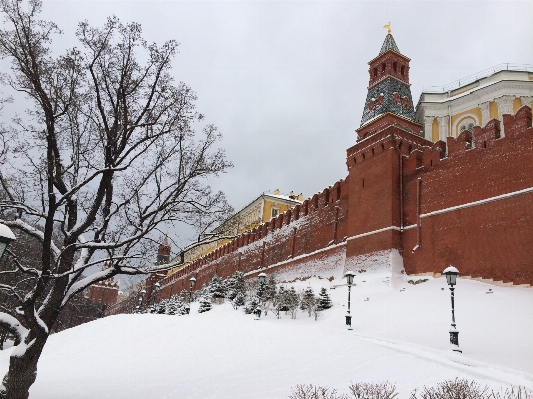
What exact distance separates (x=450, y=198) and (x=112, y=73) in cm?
1246

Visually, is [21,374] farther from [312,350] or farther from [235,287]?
[235,287]

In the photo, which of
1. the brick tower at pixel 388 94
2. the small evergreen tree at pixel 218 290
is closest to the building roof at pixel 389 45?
the brick tower at pixel 388 94

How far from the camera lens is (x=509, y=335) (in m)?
10.3

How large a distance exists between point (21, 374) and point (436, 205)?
14.3 m

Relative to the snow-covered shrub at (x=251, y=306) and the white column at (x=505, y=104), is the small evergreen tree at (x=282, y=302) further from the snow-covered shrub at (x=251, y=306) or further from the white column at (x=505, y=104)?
the white column at (x=505, y=104)

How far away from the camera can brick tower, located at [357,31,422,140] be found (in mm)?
Answer: 20656

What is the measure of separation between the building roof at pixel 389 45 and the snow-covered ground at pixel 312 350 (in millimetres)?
11887

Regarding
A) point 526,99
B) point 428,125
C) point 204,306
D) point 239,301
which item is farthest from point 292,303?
point 526,99

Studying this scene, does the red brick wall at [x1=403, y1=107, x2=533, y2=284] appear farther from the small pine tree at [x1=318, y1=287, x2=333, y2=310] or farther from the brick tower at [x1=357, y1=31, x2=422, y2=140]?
the brick tower at [x1=357, y1=31, x2=422, y2=140]

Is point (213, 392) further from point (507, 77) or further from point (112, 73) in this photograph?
point (507, 77)

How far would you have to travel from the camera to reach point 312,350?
1052 centimetres

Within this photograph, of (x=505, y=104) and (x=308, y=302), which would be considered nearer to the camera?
(x=308, y=302)

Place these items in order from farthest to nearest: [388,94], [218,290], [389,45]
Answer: [218,290], [389,45], [388,94]

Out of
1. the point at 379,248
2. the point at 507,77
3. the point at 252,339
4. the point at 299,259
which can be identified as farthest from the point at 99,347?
the point at 507,77
